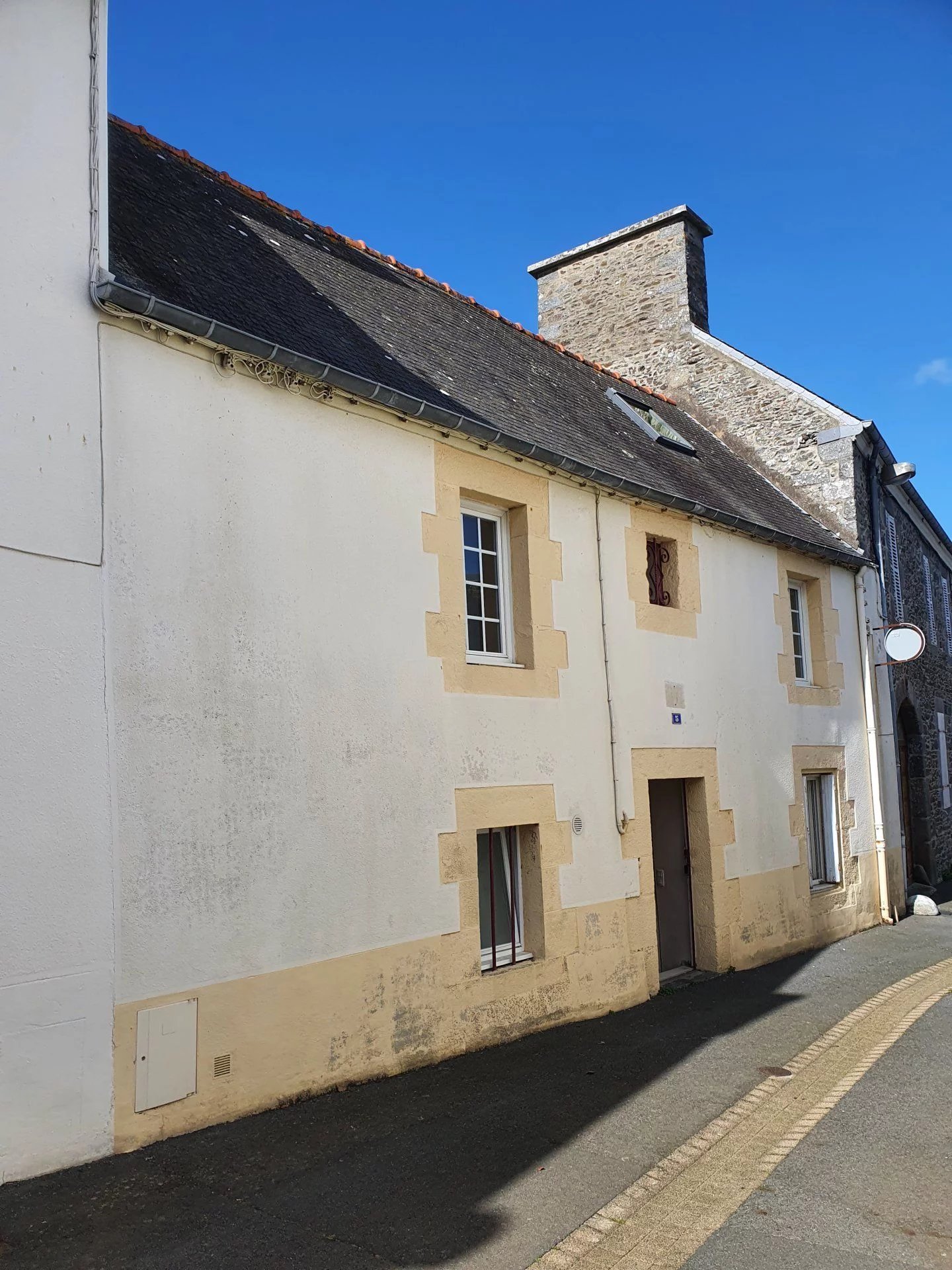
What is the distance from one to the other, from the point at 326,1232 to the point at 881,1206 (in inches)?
91.4

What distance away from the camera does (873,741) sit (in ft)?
41.5

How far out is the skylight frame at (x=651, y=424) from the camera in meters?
11.5

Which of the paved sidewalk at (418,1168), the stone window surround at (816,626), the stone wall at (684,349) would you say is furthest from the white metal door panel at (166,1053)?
the stone wall at (684,349)

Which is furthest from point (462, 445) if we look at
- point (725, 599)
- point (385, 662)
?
point (725, 599)

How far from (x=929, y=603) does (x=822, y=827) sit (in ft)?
22.3

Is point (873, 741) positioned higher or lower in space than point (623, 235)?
lower

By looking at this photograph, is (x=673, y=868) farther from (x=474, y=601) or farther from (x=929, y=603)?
(x=929, y=603)

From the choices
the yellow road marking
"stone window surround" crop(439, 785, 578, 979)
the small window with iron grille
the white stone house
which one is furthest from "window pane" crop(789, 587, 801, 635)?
the yellow road marking

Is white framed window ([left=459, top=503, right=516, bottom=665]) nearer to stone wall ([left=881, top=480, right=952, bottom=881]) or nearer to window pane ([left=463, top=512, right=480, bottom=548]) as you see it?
window pane ([left=463, top=512, right=480, bottom=548])

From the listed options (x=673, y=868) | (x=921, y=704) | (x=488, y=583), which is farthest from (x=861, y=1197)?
(x=921, y=704)

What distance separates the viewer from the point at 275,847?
5723 mm

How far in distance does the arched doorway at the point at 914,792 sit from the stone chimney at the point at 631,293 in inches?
250

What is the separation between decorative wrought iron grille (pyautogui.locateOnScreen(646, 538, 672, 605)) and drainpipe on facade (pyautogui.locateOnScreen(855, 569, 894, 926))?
14.5 ft

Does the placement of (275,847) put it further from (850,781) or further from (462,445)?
(850,781)
